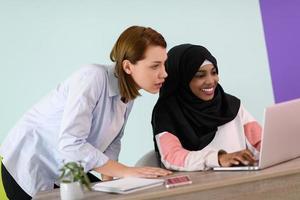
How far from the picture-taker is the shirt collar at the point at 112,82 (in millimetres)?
1696

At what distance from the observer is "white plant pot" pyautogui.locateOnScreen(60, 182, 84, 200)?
130 centimetres

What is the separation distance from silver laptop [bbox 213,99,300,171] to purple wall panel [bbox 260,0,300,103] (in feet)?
4.87

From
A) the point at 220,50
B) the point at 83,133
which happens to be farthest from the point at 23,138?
the point at 220,50

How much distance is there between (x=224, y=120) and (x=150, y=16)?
1.01m

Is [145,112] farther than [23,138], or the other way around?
[145,112]

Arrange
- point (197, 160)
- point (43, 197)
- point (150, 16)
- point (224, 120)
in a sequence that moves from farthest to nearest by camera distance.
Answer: point (150, 16)
point (224, 120)
point (197, 160)
point (43, 197)

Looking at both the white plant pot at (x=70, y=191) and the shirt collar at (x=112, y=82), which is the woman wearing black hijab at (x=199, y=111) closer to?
the shirt collar at (x=112, y=82)

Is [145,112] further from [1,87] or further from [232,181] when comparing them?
[232,181]

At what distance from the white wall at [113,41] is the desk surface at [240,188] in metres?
1.43

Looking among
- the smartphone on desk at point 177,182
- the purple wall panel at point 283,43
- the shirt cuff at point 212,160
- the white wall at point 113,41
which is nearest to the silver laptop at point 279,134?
the shirt cuff at point 212,160

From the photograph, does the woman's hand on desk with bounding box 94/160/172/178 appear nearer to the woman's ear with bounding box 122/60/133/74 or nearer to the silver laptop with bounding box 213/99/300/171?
the silver laptop with bounding box 213/99/300/171

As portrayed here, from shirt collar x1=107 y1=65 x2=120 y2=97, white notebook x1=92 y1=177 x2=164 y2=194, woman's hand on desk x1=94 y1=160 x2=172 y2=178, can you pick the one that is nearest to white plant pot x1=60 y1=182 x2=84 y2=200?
white notebook x1=92 y1=177 x2=164 y2=194

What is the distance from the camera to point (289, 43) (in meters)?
3.02

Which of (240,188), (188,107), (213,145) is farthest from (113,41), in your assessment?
(240,188)
